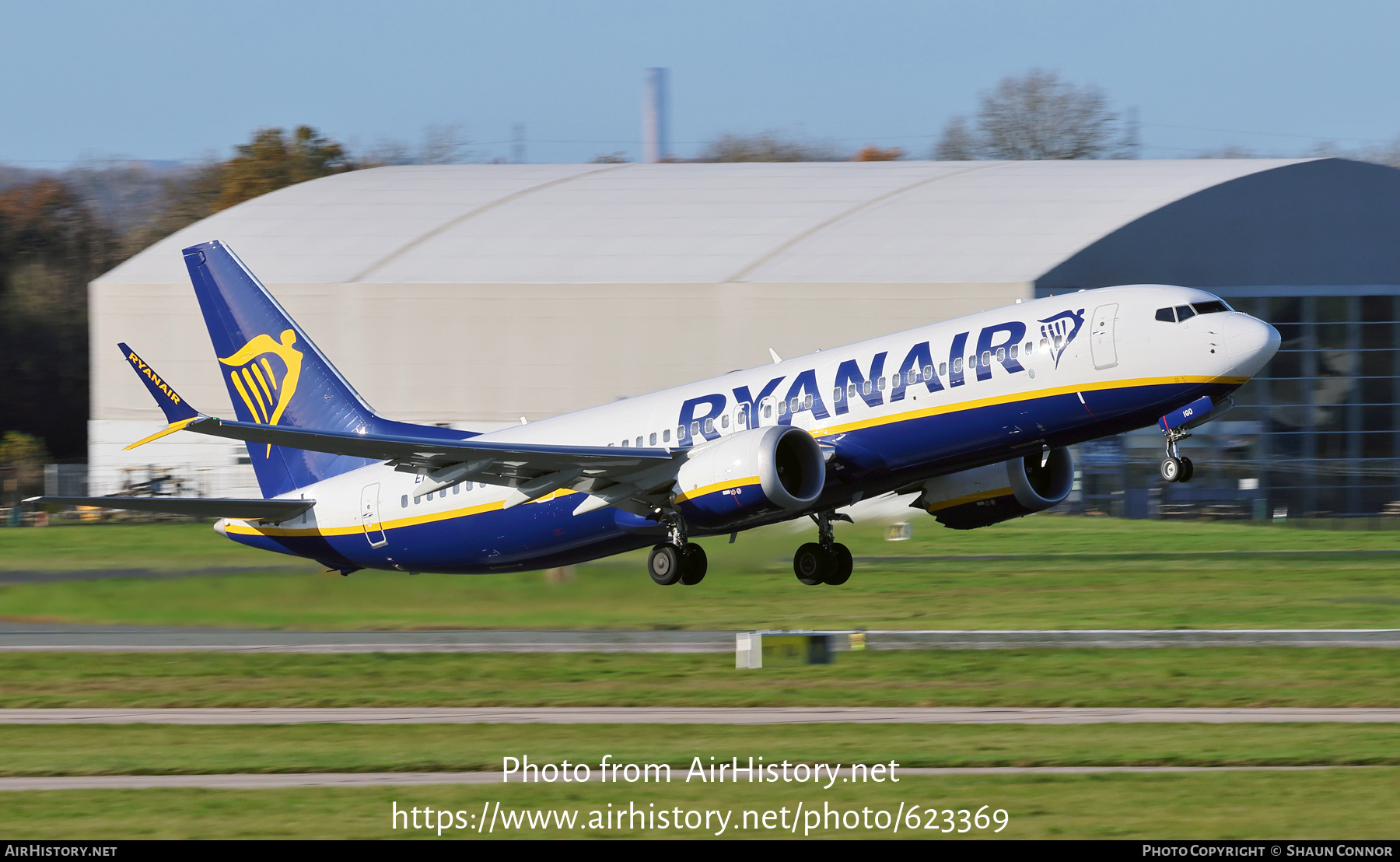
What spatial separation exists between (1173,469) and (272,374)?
2261cm

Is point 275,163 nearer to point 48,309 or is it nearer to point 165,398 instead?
point 48,309

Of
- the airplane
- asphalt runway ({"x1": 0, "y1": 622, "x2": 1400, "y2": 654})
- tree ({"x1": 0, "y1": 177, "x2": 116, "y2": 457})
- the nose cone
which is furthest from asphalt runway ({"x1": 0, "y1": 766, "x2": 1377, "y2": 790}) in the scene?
tree ({"x1": 0, "y1": 177, "x2": 116, "y2": 457})

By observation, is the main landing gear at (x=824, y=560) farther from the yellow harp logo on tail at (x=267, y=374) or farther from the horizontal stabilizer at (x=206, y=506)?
the yellow harp logo on tail at (x=267, y=374)

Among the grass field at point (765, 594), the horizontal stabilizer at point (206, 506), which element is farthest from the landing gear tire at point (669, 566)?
the horizontal stabilizer at point (206, 506)

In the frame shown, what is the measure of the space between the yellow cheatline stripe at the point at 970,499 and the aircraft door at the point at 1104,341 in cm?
578

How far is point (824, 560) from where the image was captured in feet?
121

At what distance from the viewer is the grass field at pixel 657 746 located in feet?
81.2

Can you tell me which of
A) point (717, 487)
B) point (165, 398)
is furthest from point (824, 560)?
point (165, 398)

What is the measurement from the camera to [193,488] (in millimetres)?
76938

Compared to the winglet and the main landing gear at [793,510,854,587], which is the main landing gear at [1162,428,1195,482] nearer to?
the main landing gear at [793,510,854,587]

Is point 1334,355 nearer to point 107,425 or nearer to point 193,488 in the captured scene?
point 193,488

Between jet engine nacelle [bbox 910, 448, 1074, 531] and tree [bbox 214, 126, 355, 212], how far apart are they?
9021cm

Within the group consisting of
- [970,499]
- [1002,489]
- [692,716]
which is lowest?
[692,716]
